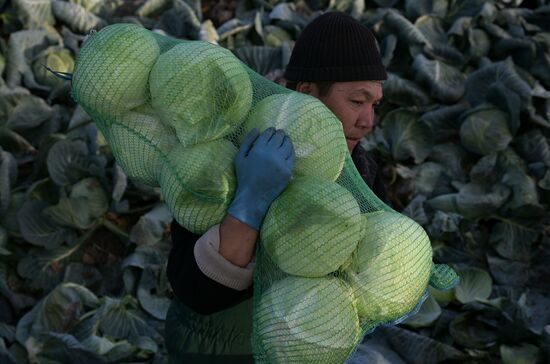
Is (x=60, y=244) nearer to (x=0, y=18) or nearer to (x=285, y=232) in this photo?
Answer: (x=0, y=18)

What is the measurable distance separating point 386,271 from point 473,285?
102 inches

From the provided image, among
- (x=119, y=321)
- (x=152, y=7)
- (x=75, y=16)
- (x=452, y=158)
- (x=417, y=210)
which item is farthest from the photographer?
(x=152, y=7)

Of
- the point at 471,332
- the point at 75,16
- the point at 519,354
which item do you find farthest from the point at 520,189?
the point at 75,16

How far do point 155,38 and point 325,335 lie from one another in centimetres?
89

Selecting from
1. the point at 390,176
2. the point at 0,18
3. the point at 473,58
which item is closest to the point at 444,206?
the point at 390,176

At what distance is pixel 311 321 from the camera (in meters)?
1.90

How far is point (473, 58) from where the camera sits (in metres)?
5.71

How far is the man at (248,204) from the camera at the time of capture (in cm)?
192

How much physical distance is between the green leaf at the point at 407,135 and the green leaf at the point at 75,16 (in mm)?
2270

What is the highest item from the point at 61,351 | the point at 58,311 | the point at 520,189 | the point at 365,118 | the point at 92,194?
the point at 365,118

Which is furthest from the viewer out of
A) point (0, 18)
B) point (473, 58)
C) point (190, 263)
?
point (0, 18)

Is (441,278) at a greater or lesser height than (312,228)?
lesser

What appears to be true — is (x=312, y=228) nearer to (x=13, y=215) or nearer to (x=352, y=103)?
(x=352, y=103)

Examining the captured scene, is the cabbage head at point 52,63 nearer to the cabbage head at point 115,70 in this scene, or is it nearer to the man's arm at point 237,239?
the cabbage head at point 115,70
